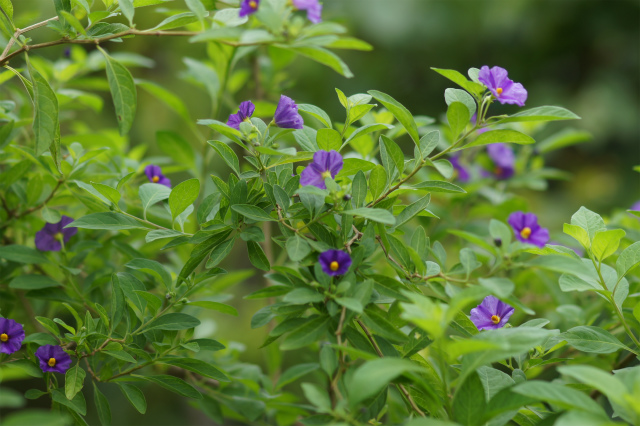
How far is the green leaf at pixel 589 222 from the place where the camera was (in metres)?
0.73

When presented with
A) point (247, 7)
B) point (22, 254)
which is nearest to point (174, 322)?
point (22, 254)

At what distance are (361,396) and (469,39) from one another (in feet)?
10.8

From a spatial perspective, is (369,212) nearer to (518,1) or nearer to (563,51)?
(518,1)

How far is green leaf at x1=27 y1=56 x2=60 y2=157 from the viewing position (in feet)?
2.11

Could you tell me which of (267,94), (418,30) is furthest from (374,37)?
(267,94)

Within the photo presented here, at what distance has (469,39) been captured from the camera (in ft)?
11.2

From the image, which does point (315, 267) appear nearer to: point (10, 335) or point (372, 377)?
point (372, 377)

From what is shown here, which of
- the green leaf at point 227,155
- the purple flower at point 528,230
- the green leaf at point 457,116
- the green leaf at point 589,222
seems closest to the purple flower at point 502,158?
the purple flower at point 528,230

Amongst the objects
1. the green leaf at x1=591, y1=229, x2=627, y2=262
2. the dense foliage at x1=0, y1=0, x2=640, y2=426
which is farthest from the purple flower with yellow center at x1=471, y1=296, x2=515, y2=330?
the green leaf at x1=591, y1=229, x2=627, y2=262

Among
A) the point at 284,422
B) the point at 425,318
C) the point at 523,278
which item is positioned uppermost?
the point at 425,318

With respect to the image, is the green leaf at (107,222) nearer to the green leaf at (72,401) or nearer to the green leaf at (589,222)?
the green leaf at (72,401)

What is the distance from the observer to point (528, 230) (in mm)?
884

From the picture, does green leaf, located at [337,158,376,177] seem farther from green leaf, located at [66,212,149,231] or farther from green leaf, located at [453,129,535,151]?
green leaf, located at [66,212,149,231]

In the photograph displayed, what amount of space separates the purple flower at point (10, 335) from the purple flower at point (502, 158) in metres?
1.00
